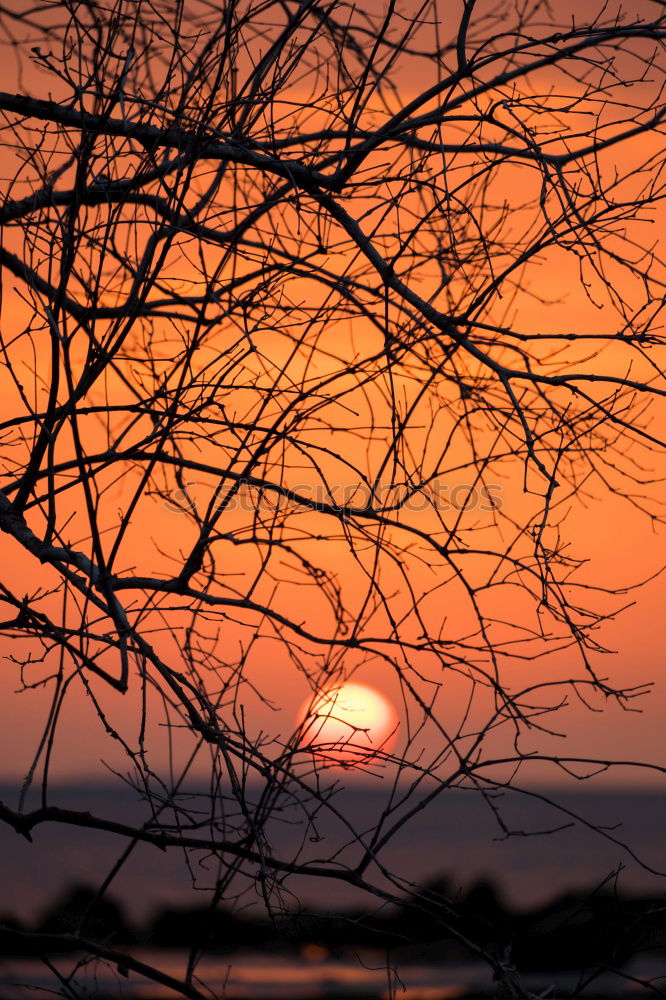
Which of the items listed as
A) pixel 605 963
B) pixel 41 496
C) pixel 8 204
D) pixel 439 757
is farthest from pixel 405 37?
pixel 605 963

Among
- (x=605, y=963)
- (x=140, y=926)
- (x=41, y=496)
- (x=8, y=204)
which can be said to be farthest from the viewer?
(x=140, y=926)

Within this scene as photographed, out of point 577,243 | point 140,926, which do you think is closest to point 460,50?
point 577,243

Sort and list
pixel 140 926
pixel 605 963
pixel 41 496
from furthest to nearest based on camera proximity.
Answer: pixel 140 926
pixel 41 496
pixel 605 963

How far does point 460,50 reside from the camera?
10.6ft

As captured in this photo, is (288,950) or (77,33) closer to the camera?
(77,33)

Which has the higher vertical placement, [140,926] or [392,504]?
[140,926]

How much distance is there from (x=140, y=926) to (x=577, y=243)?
11.6m

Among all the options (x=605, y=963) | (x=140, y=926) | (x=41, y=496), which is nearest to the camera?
(x=605, y=963)

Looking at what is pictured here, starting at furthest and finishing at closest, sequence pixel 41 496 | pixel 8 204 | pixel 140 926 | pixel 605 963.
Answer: pixel 140 926
pixel 41 496
pixel 8 204
pixel 605 963

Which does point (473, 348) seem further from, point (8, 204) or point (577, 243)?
point (8, 204)

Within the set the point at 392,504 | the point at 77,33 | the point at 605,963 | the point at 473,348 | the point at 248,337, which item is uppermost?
the point at 77,33

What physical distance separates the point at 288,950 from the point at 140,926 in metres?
1.78

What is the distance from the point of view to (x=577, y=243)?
3244 mm

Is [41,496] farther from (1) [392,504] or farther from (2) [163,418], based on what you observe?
(1) [392,504]
